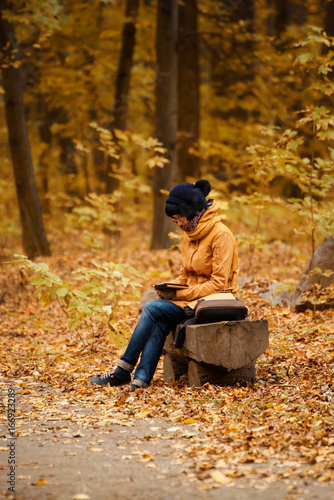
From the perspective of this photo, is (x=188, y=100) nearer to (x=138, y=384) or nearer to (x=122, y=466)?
(x=138, y=384)

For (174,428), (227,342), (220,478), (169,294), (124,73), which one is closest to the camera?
(220,478)

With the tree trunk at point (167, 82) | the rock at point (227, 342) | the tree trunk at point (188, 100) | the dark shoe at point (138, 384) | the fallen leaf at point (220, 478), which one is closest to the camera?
the fallen leaf at point (220, 478)

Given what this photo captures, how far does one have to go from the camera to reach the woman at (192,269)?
5.29 meters

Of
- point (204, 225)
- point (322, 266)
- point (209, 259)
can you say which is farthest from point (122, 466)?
point (322, 266)

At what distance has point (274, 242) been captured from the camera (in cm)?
1493

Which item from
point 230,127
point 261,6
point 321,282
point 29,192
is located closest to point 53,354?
point 321,282

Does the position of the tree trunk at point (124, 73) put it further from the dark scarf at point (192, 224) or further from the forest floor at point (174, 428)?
the dark scarf at point (192, 224)

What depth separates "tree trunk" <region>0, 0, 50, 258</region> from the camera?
459 inches

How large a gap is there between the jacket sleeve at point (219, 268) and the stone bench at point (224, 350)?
1.28ft

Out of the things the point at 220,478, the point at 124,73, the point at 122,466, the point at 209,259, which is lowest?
the point at 122,466

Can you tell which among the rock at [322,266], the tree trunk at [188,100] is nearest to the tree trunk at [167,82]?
the tree trunk at [188,100]

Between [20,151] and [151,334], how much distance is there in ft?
25.6

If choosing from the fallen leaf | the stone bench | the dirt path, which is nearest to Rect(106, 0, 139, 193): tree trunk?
the stone bench

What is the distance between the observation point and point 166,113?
12328 mm
